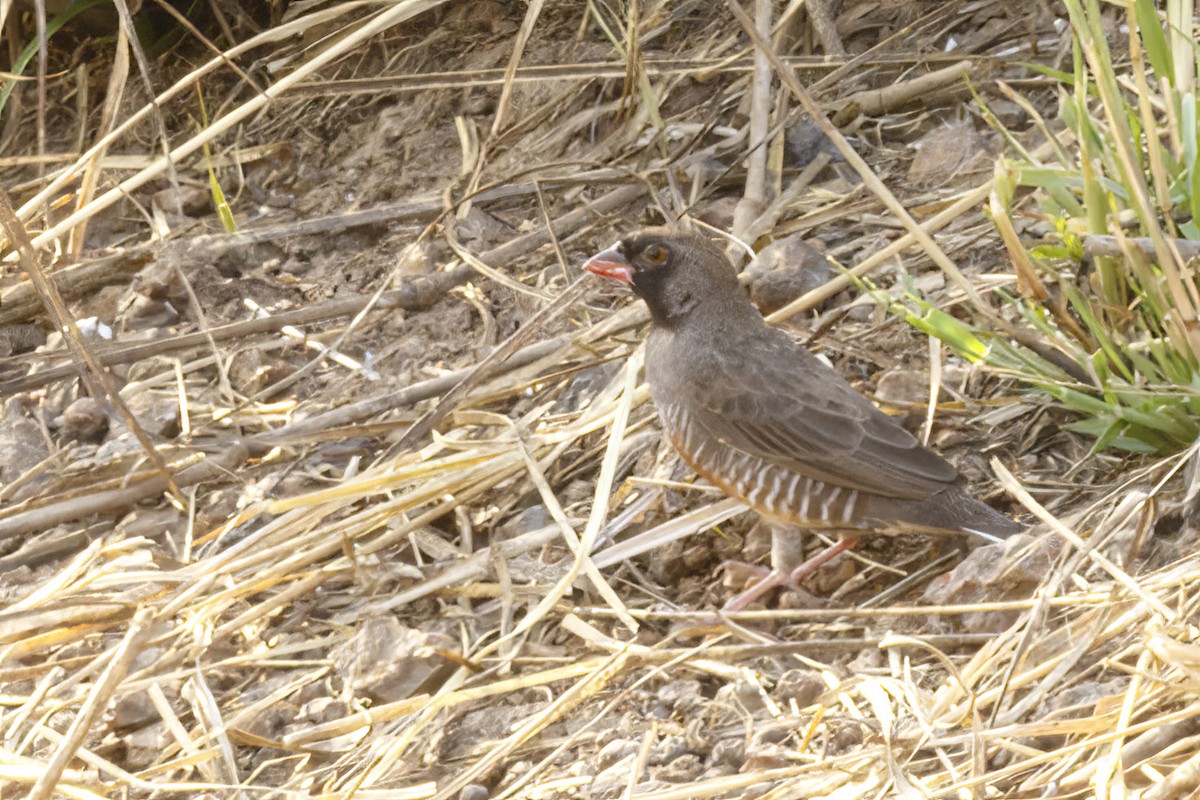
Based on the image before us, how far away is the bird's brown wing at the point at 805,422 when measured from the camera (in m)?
3.55

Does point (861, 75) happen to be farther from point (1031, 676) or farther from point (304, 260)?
point (1031, 676)

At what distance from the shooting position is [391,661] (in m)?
3.46

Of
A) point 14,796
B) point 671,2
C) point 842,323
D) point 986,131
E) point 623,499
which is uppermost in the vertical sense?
point 671,2

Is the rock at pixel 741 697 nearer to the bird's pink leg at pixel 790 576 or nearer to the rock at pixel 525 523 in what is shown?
the bird's pink leg at pixel 790 576

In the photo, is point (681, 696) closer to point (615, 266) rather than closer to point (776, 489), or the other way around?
point (776, 489)

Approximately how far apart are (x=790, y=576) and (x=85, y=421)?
95.8 inches

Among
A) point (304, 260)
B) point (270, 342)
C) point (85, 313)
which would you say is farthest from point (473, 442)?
point (85, 313)

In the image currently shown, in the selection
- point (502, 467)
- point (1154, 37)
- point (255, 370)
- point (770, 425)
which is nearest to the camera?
point (1154, 37)

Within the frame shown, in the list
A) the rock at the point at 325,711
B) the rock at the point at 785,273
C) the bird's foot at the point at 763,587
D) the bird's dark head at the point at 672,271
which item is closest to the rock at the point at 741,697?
the bird's foot at the point at 763,587

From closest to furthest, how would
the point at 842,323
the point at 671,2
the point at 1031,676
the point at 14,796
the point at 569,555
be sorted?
the point at 1031,676 < the point at 14,796 < the point at 569,555 < the point at 842,323 < the point at 671,2

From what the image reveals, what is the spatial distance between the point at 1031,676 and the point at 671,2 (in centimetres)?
384

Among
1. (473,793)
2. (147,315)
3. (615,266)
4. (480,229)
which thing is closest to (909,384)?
(615,266)

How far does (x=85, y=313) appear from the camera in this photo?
5.25 metres

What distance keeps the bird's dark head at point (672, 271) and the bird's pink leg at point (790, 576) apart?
721 mm
